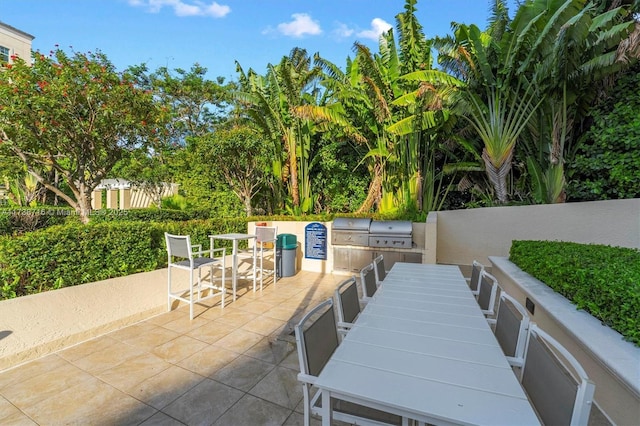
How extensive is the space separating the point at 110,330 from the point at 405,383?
3.73 m

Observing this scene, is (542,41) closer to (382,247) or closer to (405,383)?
(382,247)

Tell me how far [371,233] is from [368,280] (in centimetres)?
323

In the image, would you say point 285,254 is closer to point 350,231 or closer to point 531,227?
point 350,231

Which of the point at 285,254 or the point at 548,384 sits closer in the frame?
the point at 548,384

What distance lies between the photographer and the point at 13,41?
15.2 metres

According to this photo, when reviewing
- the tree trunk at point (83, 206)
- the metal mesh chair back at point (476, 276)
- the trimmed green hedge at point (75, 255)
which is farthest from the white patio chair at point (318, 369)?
the tree trunk at point (83, 206)

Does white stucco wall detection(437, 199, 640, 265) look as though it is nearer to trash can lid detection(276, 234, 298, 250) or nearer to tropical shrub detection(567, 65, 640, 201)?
tropical shrub detection(567, 65, 640, 201)

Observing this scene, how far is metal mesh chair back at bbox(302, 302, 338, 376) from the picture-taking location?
141 centimetres

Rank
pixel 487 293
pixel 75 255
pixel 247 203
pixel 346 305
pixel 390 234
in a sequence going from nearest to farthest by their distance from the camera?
pixel 346 305
pixel 487 293
pixel 75 255
pixel 390 234
pixel 247 203

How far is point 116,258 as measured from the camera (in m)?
3.88

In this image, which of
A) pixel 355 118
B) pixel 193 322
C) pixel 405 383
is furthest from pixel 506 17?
pixel 193 322

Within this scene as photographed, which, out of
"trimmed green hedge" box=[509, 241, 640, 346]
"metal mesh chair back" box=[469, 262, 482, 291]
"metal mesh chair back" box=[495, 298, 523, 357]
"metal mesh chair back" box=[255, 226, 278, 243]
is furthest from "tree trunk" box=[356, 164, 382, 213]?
"metal mesh chair back" box=[495, 298, 523, 357]

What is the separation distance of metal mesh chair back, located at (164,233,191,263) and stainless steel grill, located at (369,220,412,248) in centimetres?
369

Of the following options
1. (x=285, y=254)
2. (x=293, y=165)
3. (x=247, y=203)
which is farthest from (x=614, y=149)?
(x=247, y=203)
